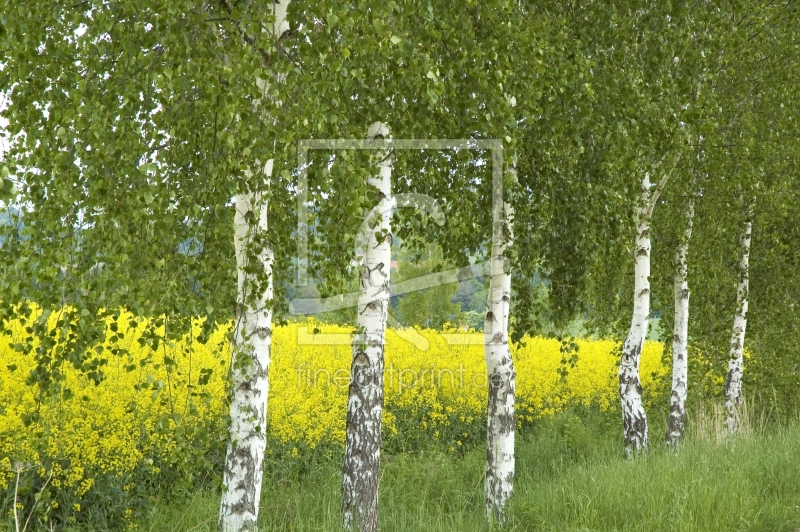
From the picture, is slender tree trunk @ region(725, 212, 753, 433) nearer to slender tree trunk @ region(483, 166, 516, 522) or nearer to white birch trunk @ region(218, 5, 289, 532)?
slender tree trunk @ region(483, 166, 516, 522)

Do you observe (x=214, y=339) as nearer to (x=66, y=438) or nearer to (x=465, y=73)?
(x=66, y=438)

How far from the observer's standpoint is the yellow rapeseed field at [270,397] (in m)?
6.23

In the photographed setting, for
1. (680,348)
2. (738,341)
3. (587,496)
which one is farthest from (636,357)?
(587,496)

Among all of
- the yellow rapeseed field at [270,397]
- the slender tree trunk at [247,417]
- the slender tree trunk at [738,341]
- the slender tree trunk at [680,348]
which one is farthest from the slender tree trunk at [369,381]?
the slender tree trunk at [738,341]

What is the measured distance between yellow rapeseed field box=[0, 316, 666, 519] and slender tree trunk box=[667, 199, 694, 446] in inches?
18.5

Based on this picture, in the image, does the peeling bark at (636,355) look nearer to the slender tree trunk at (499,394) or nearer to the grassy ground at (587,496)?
the grassy ground at (587,496)

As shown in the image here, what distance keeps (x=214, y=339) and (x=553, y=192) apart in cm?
675

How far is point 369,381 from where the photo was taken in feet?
20.0

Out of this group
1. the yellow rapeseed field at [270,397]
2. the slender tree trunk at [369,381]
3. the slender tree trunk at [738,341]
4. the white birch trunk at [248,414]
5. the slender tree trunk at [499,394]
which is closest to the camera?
the white birch trunk at [248,414]

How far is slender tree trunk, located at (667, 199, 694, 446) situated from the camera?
1042cm

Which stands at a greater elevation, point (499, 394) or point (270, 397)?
point (499, 394)

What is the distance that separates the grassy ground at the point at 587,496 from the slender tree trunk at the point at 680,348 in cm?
42

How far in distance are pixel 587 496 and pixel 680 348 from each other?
15.8 feet

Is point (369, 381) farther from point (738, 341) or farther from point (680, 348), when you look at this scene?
point (738, 341)
